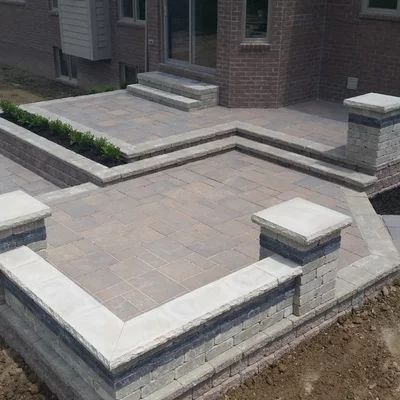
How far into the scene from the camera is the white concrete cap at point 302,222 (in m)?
4.80

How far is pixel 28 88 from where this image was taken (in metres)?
18.5

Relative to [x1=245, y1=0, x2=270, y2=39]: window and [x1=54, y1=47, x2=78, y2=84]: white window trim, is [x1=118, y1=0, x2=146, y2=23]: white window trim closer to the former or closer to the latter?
[x1=54, y1=47, x2=78, y2=84]: white window trim

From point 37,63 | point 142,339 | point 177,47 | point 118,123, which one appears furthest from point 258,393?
point 37,63

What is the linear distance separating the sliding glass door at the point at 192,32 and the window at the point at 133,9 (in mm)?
2510

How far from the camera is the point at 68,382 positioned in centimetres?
445

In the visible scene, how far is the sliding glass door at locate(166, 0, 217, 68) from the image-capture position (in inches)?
476

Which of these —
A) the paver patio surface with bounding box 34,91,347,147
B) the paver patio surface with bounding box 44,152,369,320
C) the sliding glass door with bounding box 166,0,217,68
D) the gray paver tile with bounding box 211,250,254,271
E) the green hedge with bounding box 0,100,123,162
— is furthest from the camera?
the sliding glass door with bounding box 166,0,217,68

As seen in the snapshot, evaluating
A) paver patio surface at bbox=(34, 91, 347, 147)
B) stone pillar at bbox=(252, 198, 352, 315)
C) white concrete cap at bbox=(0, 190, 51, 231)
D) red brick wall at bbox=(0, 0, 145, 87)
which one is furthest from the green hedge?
red brick wall at bbox=(0, 0, 145, 87)

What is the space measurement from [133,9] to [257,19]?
17.2ft

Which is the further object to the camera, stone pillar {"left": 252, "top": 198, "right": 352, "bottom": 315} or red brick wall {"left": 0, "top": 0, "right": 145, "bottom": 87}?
red brick wall {"left": 0, "top": 0, "right": 145, "bottom": 87}

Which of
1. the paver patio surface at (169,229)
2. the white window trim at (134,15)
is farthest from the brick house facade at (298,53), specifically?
the paver patio surface at (169,229)

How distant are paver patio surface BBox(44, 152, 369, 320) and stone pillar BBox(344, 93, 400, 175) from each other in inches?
25.0

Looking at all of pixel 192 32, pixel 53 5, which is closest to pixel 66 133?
pixel 192 32

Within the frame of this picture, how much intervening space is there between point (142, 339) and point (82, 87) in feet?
51.6
